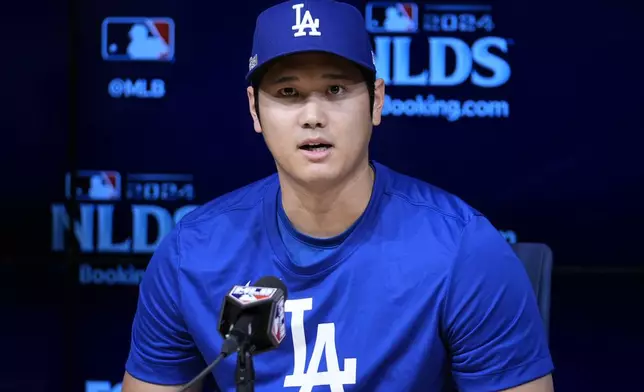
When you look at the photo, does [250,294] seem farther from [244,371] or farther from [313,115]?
[313,115]

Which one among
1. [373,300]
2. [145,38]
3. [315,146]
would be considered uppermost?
[145,38]

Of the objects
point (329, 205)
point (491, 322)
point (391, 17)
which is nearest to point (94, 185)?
point (391, 17)

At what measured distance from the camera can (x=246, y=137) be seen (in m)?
3.09

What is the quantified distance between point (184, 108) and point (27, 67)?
0.54 metres

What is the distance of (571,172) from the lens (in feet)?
9.85

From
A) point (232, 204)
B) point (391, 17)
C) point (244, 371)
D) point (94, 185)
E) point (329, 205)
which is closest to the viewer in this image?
point (244, 371)

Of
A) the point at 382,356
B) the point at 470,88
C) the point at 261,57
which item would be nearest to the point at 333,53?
the point at 261,57

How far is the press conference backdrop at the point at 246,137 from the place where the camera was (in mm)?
2984

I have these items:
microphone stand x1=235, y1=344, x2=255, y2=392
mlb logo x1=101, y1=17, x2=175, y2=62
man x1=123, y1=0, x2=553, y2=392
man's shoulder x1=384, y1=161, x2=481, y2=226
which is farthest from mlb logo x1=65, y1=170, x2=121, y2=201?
microphone stand x1=235, y1=344, x2=255, y2=392

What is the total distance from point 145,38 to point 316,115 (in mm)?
1545

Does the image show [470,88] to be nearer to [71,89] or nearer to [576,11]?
[576,11]

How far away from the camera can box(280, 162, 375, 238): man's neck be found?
1.83 metres

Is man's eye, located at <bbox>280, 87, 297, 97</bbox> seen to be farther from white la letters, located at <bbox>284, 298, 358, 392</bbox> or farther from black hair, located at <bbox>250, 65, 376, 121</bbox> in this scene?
white la letters, located at <bbox>284, 298, 358, 392</bbox>

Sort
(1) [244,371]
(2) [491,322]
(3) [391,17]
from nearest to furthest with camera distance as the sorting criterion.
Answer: (1) [244,371] → (2) [491,322] → (3) [391,17]
